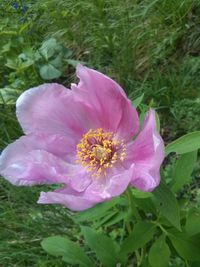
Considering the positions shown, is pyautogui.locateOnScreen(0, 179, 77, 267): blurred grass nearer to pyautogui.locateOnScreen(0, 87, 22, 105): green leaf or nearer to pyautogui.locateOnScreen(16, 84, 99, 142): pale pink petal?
pyautogui.locateOnScreen(0, 87, 22, 105): green leaf

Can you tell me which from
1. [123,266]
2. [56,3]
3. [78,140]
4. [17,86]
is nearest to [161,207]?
[78,140]

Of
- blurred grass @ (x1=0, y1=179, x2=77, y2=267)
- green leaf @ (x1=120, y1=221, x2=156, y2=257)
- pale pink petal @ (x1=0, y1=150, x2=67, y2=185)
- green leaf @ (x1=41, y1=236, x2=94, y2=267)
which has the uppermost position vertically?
pale pink petal @ (x1=0, y1=150, x2=67, y2=185)

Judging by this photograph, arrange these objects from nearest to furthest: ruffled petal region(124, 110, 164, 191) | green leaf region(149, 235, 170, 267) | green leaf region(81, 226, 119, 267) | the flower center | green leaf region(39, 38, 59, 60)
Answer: ruffled petal region(124, 110, 164, 191), the flower center, green leaf region(149, 235, 170, 267), green leaf region(81, 226, 119, 267), green leaf region(39, 38, 59, 60)

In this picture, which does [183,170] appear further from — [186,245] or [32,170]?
[32,170]

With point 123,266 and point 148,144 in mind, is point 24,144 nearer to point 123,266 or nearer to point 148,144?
point 148,144

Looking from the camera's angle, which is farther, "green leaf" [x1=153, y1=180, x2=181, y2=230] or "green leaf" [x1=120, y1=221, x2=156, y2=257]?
"green leaf" [x1=120, y1=221, x2=156, y2=257]

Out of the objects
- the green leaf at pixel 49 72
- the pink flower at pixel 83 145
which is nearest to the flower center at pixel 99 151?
the pink flower at pixel 83 145

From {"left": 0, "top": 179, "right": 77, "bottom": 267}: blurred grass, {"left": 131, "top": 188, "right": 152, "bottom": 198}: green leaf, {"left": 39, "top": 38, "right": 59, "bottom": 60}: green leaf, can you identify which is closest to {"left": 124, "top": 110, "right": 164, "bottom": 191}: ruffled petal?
{"left": 131, "top": 188, "right": 152, "bottom": 198}: green leaf
